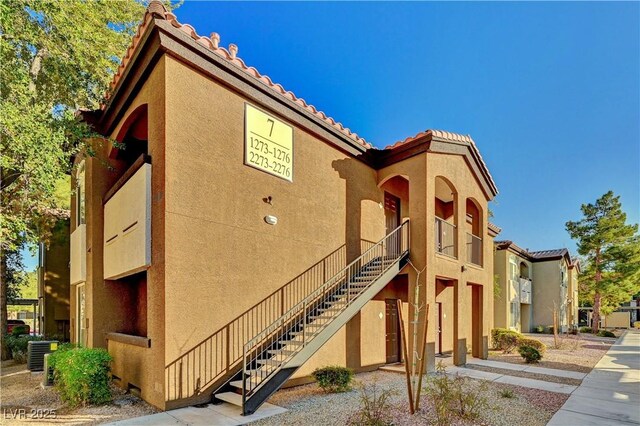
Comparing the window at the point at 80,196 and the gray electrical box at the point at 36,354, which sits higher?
the window at the point at 80,196

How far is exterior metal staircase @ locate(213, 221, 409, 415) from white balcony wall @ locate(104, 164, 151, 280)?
2.93 metres

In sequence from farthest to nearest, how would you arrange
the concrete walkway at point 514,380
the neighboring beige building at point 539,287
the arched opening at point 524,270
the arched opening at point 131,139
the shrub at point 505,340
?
the arched opening at point 524,270 < the neighboring beige building at point 539,287 < the shrub at point 505,340 < the concrete walkway at point 514,380 < the arched opening at point 131,139

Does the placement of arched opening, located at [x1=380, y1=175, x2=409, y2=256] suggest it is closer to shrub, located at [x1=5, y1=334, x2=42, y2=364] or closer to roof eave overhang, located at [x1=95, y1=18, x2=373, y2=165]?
roof eave overhang, located at [x1=95, y1=18, x2=373, y2=165]

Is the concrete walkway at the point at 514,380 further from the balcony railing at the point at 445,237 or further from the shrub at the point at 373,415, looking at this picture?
the shrub at the point at 373,415

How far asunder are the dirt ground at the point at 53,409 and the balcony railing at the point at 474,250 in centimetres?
1185

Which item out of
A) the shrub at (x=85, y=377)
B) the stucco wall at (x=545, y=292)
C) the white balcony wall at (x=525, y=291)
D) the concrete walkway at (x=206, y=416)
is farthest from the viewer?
the stucco wall at (x=545, y=292)

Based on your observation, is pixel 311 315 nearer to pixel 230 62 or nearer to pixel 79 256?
pixel 230 62

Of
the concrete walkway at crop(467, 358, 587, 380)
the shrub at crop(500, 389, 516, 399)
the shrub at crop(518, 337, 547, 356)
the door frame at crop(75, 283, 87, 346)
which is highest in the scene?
the door frame at crop(75, 283, 87, 346)

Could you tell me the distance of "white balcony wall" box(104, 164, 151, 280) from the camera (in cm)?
751

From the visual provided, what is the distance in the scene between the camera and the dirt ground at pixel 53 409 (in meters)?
6.30

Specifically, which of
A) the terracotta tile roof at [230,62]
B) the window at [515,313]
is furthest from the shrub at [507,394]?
the window at [515,313]

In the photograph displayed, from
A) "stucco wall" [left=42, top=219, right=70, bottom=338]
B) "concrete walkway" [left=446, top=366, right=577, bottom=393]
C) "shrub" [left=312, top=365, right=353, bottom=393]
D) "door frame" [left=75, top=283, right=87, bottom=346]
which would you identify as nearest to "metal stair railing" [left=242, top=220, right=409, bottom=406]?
"shrub" [left=312, top=365, right=353, bottom=393]

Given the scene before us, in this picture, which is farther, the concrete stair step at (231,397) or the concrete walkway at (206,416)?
the concrete stair step at (231,397)

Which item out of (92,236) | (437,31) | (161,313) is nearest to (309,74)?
(437,31)
